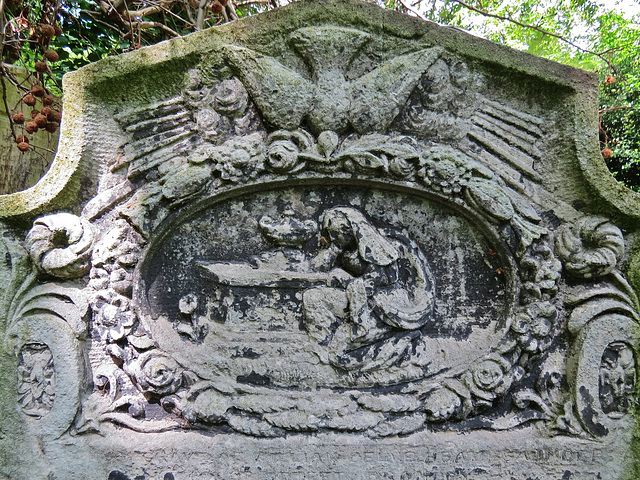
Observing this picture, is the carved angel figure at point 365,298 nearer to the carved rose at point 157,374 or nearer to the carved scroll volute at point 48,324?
the carved rose at point 157,374

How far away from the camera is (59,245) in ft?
6.83

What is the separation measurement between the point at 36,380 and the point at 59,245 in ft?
2.01

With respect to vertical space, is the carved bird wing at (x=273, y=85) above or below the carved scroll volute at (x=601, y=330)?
above

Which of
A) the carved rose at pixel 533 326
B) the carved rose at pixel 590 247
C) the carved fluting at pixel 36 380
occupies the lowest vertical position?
the carved fluting at pixel 36 380

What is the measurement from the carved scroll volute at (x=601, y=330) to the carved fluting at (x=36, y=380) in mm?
2407

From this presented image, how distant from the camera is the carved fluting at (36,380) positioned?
79.8 inches

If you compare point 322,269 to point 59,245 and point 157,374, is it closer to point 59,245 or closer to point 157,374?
point 157,374

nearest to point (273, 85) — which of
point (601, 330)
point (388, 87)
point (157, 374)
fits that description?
point (388, 87)

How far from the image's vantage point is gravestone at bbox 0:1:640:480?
2053 mm

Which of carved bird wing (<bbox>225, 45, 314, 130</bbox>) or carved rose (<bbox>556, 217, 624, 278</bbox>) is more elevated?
carved bird wing (<bbox>225, 45, 314, 130</bbox>)

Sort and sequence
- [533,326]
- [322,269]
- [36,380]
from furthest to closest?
[322,269] < [533,326] < [36,380]

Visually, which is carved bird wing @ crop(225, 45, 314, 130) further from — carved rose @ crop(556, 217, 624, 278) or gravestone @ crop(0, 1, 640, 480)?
carved rose @ crop(556, 217, 624, 278)

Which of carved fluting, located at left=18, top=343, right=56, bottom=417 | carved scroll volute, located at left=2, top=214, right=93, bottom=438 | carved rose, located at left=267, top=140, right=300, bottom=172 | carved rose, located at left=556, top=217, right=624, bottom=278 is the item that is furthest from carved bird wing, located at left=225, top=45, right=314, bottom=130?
carved fluting, located at left=18, top=343, right=56, bottom=417

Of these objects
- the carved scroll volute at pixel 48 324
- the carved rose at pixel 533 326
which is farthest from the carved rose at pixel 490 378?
the carved scroll volute at pixel 48 324
